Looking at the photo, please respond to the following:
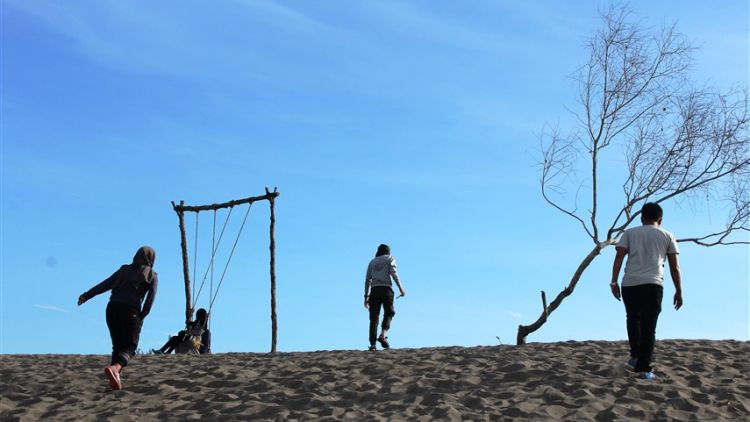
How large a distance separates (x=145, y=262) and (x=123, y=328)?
895 millimetres

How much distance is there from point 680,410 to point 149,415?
608cm

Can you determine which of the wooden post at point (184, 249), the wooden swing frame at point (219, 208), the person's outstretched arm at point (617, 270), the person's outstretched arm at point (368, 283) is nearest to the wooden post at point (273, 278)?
the wooden swing frame at point (219, 208)

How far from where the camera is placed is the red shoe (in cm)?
1161

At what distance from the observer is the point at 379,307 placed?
15641 mm

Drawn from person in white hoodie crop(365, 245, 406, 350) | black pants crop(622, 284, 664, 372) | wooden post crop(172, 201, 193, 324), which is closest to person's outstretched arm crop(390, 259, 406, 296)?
person in white hoodie crop(365, 245, 406, 350)

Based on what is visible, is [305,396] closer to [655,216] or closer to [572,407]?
[572,407]

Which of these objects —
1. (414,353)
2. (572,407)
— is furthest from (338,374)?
(572,407)

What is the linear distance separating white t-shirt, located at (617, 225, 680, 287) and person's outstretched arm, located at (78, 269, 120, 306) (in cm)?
644

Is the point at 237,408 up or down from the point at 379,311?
down

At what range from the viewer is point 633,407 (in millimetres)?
9891

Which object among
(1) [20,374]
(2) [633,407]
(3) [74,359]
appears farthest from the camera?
(3) [74,359]

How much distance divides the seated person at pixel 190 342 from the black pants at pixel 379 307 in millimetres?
3801

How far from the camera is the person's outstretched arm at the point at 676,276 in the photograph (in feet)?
34.8

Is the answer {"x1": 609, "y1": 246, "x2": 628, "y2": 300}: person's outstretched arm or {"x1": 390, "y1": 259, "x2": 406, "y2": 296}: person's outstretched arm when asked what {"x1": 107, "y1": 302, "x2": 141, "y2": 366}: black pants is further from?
{"x1": 609, "y1": 246, "x2": 628, "y2": 300}: person's outstretched arm
